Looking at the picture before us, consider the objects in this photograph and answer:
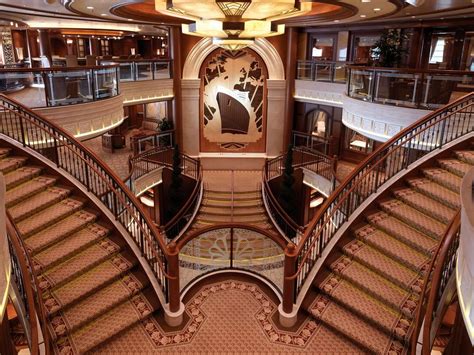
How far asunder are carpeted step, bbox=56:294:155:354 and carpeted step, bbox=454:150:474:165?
524 centimetres

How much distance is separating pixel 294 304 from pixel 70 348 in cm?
269

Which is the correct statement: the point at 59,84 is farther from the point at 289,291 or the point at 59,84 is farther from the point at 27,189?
the point at 289,291

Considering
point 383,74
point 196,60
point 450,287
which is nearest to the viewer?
point 450,287

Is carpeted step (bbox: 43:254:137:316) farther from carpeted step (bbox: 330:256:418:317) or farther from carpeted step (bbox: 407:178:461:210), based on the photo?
carpeted step (bbox: 407:178:461:210)

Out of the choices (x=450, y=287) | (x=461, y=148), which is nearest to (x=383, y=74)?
(x=461, y=148)

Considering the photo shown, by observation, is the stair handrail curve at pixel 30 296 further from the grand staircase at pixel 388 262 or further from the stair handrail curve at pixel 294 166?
the stair handrail curve at pixel 294 166

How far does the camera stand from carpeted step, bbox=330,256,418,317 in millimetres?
4785

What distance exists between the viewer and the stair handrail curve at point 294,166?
36.0ft

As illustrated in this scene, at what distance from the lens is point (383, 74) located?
8508mm

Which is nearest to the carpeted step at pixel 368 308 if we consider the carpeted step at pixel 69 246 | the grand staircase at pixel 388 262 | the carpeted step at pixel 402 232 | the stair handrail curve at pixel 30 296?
the grand staircase at pixel 388 262

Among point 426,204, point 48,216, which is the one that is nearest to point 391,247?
point 426,204

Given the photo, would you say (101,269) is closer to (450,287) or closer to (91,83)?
(450,287)

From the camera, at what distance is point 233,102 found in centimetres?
1466

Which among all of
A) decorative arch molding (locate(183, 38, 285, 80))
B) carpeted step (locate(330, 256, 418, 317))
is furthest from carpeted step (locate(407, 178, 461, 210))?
decorative arch molding (locate(183, 38, 285, 80))
